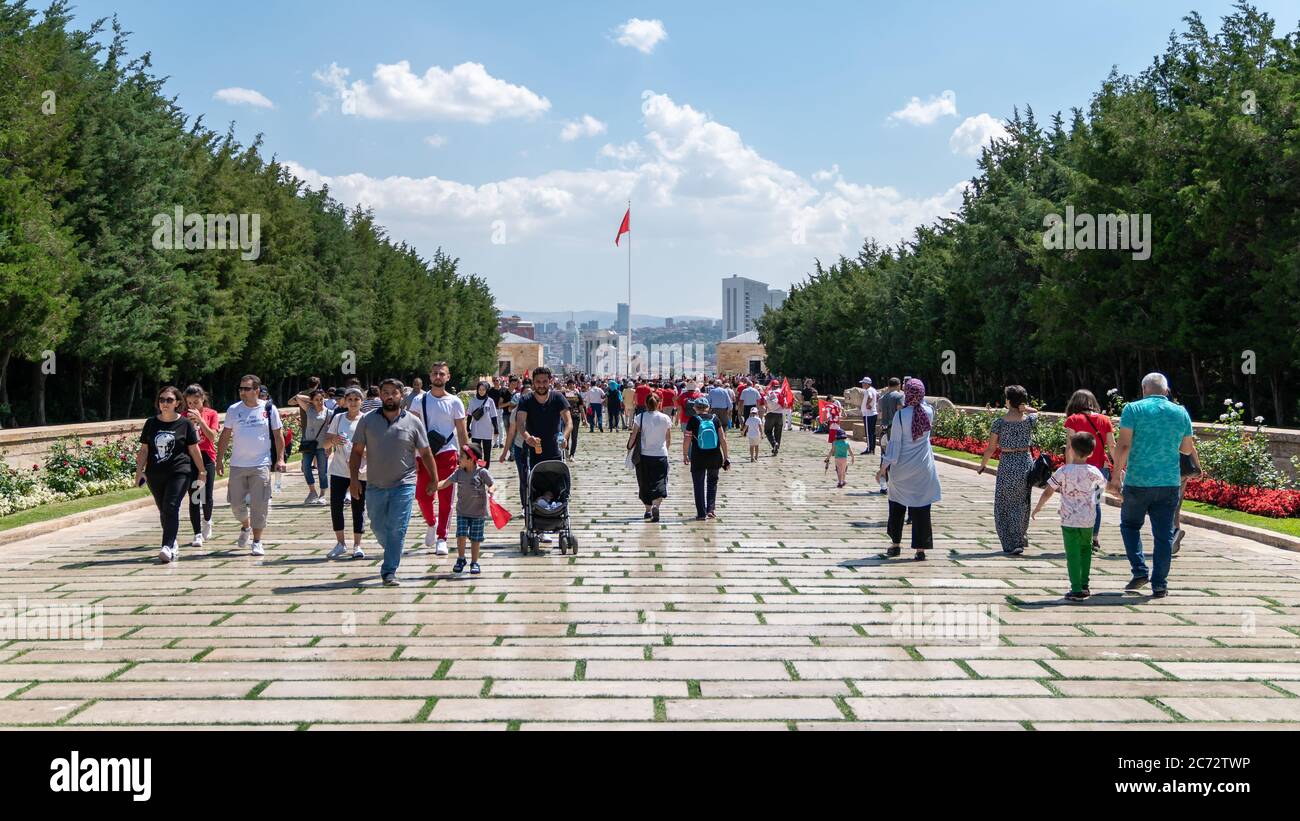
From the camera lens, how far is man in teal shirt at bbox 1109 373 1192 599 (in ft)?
30.8

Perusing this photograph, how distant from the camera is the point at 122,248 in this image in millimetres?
27391

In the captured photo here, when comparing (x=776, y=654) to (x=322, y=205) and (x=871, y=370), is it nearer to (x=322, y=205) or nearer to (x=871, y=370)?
(x=322, y=205)

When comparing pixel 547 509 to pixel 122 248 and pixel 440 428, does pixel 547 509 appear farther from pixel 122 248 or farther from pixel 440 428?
pixel 122 248

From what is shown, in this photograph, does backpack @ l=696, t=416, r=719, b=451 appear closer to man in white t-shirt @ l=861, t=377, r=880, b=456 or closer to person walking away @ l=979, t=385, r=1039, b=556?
person walking away @ l=979, t=385, r=1039, b=556

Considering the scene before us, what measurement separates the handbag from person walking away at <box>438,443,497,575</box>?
5.25 m

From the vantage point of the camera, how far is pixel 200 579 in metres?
10.3

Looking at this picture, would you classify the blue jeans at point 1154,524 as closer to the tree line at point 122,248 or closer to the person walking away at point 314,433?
the person walking away at point 314,433

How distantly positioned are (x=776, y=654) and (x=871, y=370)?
65.3 meters

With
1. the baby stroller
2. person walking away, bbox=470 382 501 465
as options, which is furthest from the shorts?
person walking away, bbox=470 382 501 465

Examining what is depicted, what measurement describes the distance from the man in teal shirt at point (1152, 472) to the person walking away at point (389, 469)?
5.67 m

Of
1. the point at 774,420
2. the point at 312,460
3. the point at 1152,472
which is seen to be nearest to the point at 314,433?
the point at 312,460

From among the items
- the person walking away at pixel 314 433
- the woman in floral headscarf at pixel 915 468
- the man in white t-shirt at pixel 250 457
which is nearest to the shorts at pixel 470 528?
the man in white t-shirt at pixel 250 457

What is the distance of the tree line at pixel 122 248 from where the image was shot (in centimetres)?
2244
